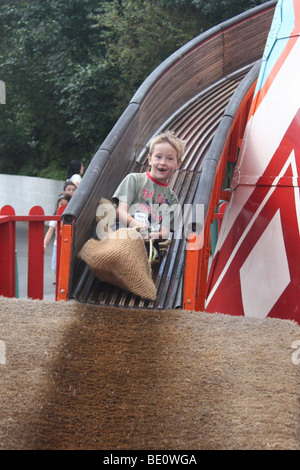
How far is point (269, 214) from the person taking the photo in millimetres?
5035

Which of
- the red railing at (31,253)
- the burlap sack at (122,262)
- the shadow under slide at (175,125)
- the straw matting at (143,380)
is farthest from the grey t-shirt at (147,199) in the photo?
the straw matting at (143,380)

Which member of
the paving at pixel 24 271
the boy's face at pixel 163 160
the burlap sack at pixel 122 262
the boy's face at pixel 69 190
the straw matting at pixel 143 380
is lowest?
the paving at pixel 24 271

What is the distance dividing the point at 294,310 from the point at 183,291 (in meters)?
1.41

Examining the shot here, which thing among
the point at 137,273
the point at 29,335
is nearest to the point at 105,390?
the point at 29,335

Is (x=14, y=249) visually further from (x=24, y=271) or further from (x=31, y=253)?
(x=24, y=271)

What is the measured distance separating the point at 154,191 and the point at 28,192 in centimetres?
1507

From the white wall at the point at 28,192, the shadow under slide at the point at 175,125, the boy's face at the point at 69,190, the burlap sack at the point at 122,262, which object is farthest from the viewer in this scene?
the white wall at the point at 28,192

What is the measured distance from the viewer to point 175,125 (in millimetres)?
6961

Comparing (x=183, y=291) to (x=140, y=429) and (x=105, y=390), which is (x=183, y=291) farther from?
(x=140, y=429)

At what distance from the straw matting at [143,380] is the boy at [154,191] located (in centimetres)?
125

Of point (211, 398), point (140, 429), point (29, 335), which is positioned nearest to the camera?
point (140, 429)

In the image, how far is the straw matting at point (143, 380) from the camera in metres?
2.23

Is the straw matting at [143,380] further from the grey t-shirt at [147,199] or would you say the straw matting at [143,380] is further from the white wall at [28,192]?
the white wall at [28,192]

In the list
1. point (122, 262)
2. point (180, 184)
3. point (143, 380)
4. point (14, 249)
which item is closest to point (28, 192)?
point (180, 184)
